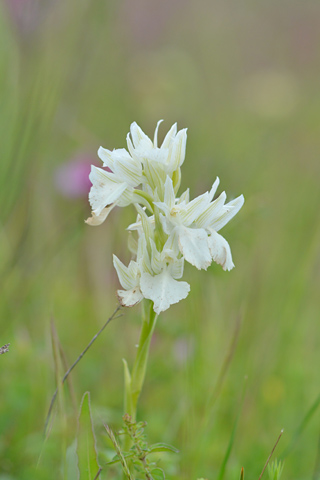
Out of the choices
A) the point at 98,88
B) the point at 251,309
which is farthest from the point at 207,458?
the point at 98,88

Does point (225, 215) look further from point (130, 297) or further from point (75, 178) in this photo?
point (75, 178)

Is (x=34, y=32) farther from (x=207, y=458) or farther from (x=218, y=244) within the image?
(x=207, y=458)

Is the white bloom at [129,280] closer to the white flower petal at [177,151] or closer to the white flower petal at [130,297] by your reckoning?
the white flower petal at [130,297]

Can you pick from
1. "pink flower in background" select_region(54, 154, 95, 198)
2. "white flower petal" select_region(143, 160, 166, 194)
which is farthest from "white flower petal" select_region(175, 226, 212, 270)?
"pink flower in background" select_region(54, 154, 95, 198)

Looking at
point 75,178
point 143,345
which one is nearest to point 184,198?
point 143,345

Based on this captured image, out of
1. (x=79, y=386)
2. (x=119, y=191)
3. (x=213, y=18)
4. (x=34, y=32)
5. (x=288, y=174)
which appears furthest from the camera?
(x=213, y=18)
